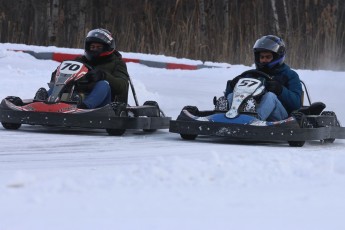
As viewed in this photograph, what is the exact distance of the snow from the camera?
4160mm

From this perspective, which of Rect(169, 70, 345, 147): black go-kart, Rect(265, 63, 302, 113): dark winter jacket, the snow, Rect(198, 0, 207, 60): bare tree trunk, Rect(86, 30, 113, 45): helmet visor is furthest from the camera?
Rect(198, 0, 207, 60): bare tree trunk

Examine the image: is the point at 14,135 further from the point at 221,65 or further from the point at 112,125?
the point at 221,65

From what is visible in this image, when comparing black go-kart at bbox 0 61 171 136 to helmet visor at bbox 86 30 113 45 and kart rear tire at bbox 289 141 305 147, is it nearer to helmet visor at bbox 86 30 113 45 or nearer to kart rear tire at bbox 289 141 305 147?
helmet visor at bbox 86 30 113 45

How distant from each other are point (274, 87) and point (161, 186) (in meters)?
3.59

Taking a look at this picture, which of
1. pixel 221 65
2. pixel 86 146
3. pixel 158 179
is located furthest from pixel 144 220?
pixel 221 65

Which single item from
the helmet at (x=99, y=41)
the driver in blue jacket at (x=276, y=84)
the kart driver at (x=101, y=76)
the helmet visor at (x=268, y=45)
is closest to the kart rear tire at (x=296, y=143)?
the driver in blue jacket at (x=276, y=84)

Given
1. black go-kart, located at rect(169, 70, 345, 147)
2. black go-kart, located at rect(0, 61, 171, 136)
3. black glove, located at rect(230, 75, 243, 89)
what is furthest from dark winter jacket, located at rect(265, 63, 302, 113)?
black go-kart, located at rect(0, 61, 171, 136)

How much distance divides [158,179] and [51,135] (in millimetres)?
3496

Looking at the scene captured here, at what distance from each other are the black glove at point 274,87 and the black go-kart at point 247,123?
7 centimetres

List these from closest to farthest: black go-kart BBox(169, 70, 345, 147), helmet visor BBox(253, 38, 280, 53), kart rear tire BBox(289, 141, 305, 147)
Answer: black go-kart BBox(169, 70, 345, 147) < kart rear tire BBox(289, 141, 305, 147) < helmet visor BBox(253, 38, 280, 53)

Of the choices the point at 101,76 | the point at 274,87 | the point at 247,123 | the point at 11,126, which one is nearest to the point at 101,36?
the point at 101,76

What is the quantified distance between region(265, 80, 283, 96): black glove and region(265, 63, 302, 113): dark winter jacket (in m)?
0.06

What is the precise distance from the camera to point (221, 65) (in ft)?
56.8

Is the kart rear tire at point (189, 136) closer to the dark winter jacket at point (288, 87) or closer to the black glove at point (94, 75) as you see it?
the dark winter jacket at point (288, 87)
